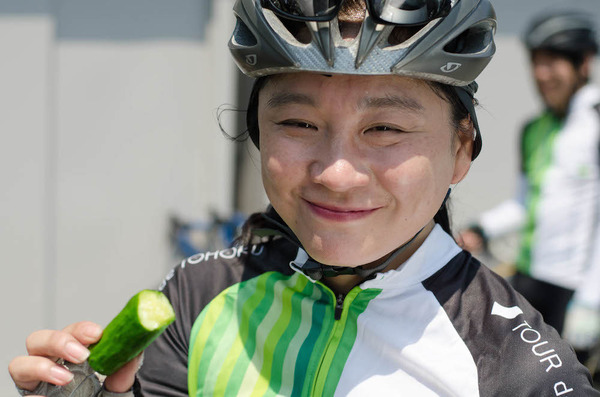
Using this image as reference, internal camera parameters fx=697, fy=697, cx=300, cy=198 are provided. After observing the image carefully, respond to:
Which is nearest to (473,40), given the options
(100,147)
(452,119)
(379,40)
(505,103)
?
(452,119)

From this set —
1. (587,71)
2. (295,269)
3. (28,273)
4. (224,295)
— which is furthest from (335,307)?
(28,273)

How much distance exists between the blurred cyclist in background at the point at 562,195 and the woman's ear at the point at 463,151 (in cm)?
251

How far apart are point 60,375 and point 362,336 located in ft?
2.43

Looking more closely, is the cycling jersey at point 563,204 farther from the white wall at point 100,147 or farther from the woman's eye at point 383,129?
the woman's eye at point 383,129

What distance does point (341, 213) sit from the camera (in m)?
1.64

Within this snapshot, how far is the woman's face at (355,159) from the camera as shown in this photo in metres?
1.60

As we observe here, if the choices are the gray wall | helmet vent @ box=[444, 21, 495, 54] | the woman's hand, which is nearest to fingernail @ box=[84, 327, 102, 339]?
the woman's hand

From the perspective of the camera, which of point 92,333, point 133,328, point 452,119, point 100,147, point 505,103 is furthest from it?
point 505,103

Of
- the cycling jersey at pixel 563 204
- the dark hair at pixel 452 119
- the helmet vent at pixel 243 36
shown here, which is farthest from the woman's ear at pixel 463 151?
the cycling jersey at pixel 563 204

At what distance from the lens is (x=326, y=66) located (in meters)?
1.58

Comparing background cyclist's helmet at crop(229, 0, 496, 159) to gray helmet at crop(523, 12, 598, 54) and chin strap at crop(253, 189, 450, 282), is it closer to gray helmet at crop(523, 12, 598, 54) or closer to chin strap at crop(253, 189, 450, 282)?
chin strap at crop(253, 189, 450, 282)

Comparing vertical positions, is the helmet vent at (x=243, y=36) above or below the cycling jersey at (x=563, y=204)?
above

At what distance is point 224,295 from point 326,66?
786 millimetres

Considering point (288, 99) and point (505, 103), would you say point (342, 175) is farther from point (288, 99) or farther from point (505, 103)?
point (505, 103)
